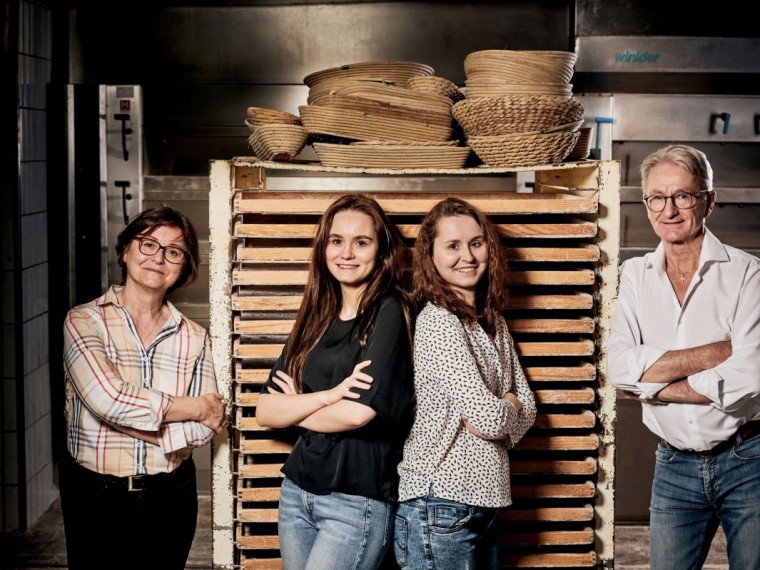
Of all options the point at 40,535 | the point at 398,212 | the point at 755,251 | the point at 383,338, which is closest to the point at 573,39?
the point at 755,251

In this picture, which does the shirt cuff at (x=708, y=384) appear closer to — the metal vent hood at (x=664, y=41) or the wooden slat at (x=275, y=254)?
the wooden slat at (x=275, y=254)

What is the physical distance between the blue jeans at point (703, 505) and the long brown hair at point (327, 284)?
1037 millimetres

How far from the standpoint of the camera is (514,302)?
119 inches

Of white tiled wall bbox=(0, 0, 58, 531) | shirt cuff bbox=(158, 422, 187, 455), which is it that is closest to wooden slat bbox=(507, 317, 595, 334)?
shirt cuff bbox=(158, 422, 187, 455)

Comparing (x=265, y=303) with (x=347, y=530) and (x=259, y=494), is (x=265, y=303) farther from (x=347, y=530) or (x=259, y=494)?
(x=347, y=530)

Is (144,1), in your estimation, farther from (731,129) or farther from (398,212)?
(731,129)

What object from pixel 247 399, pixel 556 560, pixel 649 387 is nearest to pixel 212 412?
pixel 247 399

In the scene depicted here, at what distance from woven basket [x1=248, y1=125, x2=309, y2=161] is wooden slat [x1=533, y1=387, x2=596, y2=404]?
116 centimetres

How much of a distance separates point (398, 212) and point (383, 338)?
54 centimetres

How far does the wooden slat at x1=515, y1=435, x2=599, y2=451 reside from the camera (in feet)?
10.0

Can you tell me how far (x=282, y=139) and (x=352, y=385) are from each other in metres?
0.96

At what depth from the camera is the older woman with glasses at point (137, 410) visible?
2842 millimetres

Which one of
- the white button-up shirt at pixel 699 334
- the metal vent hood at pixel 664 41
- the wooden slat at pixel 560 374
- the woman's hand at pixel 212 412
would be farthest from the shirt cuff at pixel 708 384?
the metal vent hood at pixel 664 41

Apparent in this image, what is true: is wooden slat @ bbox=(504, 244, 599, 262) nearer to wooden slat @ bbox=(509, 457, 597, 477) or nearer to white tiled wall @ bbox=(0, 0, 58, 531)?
wooden slat @ bbox=(509, 457, 597, 477)
